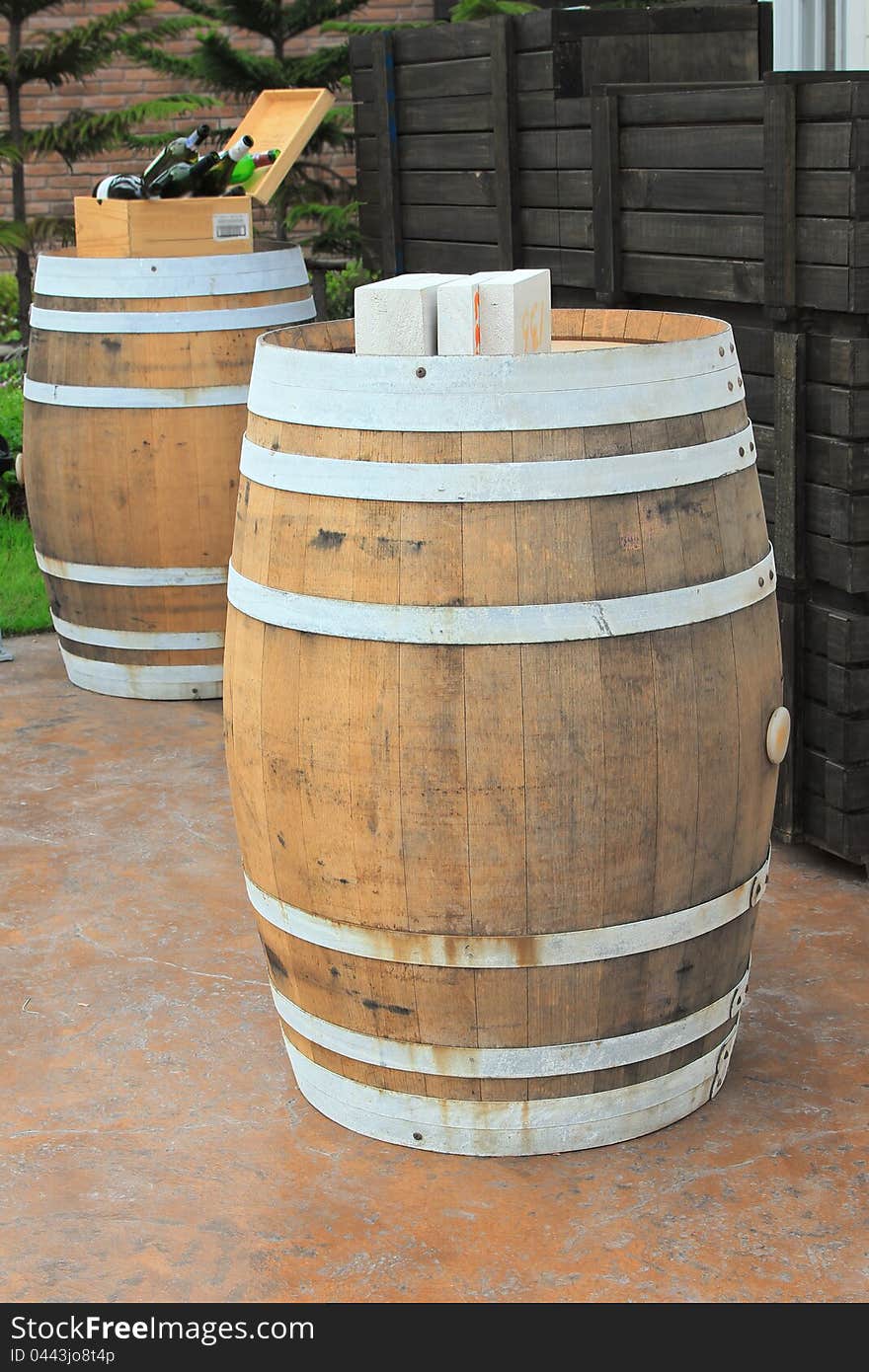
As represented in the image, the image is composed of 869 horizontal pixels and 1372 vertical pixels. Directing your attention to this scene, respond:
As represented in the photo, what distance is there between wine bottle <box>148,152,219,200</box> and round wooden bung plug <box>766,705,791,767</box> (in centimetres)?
362

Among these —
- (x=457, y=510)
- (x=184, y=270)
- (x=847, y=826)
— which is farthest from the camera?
(x=184, y=270)

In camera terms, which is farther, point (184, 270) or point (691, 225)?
point (184, 270)

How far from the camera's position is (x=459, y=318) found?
9.56ft

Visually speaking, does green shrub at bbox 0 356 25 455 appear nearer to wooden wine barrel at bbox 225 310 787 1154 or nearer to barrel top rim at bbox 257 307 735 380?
barrel top rim at bbox 257 307 735 380

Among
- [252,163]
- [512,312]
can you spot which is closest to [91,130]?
[252,163]

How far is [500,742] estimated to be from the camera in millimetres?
2730

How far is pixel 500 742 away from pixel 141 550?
3216 millimetres

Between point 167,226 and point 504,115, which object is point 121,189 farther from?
point 504,115

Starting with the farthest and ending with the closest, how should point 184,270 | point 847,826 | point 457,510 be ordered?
point 184,270
point 847,826
point 457,510

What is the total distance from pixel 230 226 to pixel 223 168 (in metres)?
0.34

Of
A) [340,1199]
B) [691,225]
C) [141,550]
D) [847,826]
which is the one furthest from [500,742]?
[141,550]

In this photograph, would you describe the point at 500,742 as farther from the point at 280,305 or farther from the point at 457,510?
the point at 280,305

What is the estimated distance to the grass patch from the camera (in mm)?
6812

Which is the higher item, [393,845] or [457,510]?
[457,510]
